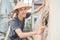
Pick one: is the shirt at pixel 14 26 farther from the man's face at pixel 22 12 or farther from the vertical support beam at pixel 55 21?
the vertical support beam at pixel 55 21

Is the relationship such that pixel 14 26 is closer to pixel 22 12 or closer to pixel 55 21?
pixel 22 12

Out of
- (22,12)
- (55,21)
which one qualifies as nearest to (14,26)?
(22,12)

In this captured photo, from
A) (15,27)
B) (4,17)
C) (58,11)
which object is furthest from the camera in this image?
(4,17)

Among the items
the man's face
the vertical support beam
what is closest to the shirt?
the man's face

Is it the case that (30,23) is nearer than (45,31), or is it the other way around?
(45,31)

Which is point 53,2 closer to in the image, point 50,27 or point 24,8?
point 50,27

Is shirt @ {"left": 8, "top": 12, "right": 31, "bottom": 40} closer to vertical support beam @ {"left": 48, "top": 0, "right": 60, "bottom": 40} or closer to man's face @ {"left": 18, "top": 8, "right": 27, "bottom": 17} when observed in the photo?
man's face @ {"left": 18, "top": 8, "right": 27, "bottom": 17}

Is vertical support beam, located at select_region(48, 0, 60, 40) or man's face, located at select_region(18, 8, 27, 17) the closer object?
vertical support beam, located at select_region(48, 0, 60, 40)

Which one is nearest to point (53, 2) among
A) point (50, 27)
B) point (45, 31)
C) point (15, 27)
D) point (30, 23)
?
point (50, 27)

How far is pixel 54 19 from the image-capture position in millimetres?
1242

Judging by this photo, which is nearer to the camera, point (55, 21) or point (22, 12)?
point (55, 21)

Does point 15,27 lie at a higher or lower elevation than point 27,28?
higher

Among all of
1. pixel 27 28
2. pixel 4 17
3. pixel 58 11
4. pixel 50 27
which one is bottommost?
pixel 27 28

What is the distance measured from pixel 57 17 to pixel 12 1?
5.59 ft
